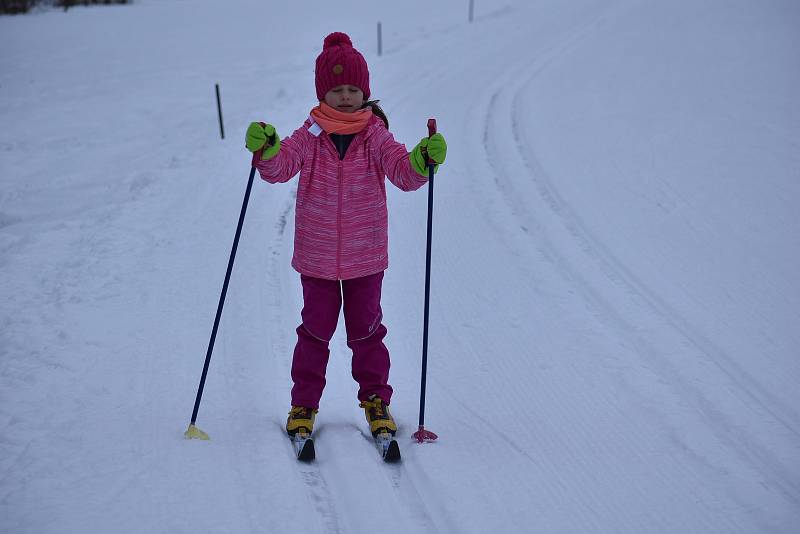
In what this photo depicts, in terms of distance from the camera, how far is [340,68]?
8.73 feet

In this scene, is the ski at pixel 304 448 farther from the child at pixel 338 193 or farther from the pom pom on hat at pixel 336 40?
the pom pom on hat at pixel 336 40

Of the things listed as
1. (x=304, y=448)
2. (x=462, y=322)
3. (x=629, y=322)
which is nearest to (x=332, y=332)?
(x=304, y=448)

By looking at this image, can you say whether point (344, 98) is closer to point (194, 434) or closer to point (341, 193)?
point (341, 193)

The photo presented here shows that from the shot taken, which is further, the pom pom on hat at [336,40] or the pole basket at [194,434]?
the pole basket at [194,434]

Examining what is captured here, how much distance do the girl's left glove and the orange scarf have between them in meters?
0.26

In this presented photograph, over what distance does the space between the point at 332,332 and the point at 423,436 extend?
65cm

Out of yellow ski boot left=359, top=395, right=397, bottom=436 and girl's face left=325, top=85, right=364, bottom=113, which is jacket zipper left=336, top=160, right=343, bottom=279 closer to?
girl's face left=325, top=85, right=364, bottom=113

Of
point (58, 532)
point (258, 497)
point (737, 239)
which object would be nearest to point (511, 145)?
point (737, 239)

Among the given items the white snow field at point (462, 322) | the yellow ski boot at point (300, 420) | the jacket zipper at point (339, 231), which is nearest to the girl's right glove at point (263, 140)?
the jacket zipper at point (339, 231)

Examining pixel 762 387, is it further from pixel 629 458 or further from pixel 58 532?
pixel 58 532

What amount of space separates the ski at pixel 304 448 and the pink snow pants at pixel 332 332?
17cm

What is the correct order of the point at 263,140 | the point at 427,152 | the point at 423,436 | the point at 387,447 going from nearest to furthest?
1. the point at 263,140
2. the point at 427,152
3. the point at 387,447
4. the point at 423,436

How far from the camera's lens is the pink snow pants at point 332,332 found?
2912 millimetres

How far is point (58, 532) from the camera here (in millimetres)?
2301
